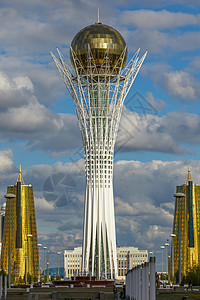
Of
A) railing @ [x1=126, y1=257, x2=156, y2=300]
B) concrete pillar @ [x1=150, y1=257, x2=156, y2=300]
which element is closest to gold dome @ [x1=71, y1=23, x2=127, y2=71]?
railing @ [x1=126, y1=257, x2=156, y2=300]

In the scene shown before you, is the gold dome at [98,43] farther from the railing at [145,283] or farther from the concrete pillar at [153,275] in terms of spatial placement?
the concrete pillar at [153,275]

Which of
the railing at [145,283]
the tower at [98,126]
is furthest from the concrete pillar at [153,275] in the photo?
the tower at [98,126]

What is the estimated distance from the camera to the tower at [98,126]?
429 feet

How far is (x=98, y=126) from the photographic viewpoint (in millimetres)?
131000

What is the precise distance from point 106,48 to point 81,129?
1496 centimetres

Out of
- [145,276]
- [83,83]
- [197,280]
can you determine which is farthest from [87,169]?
[145,276]

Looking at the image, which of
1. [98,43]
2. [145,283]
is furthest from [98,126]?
[145,283]

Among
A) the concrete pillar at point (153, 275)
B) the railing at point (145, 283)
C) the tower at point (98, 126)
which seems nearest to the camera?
the concrete pillar at point (153, 275)

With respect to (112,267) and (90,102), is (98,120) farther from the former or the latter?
(112,267)

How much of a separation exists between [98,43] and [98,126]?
14.7 metres

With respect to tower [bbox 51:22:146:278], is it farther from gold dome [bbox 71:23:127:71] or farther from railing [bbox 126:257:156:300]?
railing [bbox 126:257:156:300]

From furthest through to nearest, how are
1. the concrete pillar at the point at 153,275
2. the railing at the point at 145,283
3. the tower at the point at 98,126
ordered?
the tower at the point at 98,126 → the railing at the point at 145,283 → the concrete pillar at the point at 153,275

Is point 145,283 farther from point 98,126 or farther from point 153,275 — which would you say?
point 98,126

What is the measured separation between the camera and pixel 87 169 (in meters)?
132
